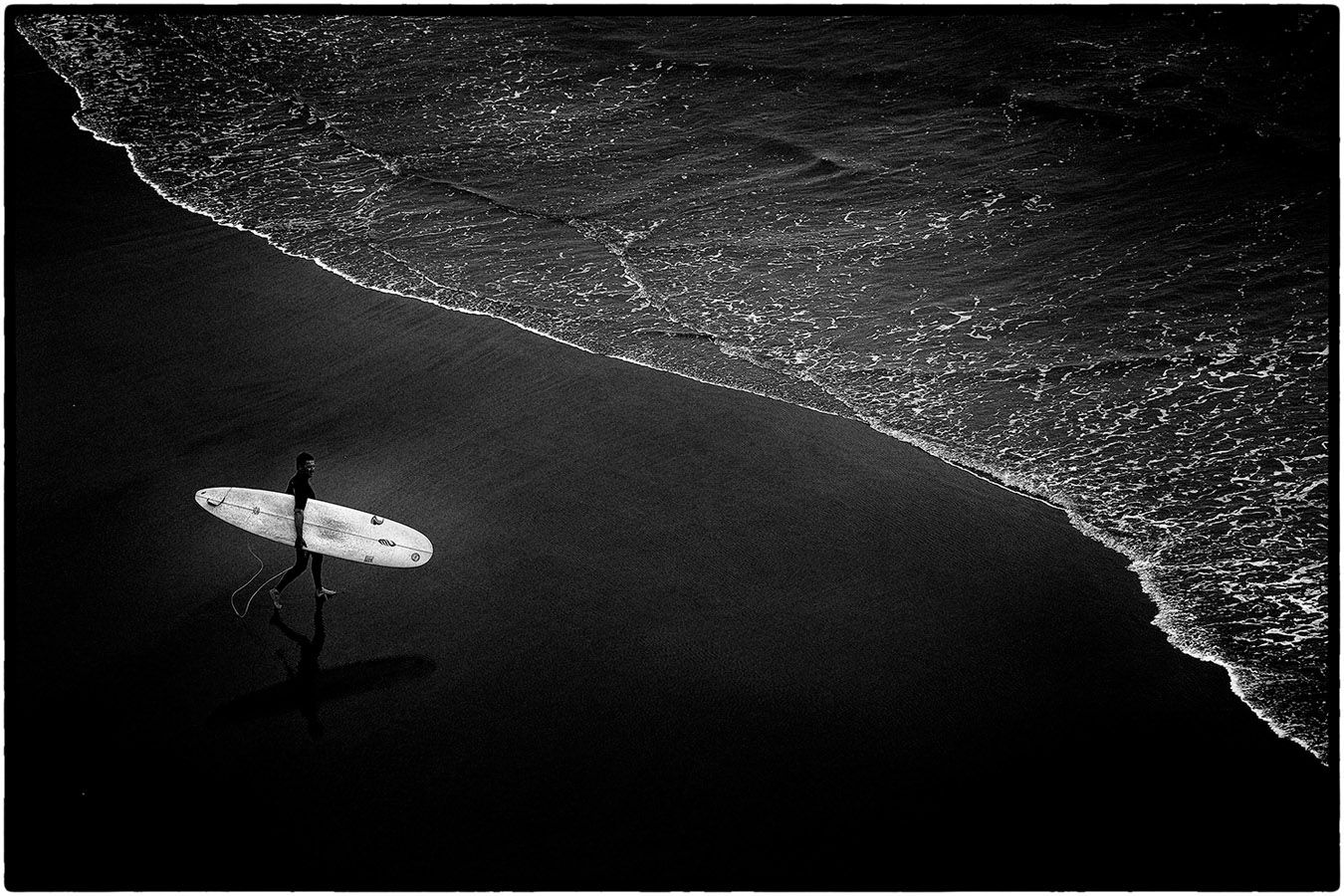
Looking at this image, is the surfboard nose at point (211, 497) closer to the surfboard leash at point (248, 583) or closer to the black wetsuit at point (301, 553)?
the surfboard leash at point (248, 583)

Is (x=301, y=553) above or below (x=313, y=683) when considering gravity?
above

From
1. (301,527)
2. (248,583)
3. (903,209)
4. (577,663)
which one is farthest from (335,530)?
(903,209)

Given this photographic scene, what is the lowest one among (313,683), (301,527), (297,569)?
(313,683)

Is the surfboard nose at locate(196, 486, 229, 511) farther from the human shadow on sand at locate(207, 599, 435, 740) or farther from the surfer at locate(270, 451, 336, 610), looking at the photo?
the human shadow on sand at locate(207, 599, 435, 740)

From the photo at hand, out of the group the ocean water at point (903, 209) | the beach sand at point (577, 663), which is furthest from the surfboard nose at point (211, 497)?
the ocean water at point (903, 209)

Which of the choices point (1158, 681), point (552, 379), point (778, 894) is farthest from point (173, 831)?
point (1158, 681)

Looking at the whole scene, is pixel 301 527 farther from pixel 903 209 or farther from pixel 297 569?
pixel 903 209

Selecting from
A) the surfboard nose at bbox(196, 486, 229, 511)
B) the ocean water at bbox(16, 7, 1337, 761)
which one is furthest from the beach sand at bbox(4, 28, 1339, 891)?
the ocean water at bbox(16, 7, 1337, 761)
